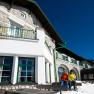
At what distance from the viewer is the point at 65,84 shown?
11.5 m

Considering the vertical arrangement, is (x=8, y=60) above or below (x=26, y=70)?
above

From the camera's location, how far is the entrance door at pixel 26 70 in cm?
1146

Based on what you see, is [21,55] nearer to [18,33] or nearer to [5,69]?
[5,69]

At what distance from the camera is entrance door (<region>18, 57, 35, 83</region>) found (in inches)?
451

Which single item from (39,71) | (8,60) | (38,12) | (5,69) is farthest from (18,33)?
(38,12)

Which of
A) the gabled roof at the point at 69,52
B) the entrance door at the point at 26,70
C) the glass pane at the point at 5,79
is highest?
the gabled roof at the point at 69,52

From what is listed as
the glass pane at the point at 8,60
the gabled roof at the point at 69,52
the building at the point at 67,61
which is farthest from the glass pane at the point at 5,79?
the gabled roof at the point at 69,52

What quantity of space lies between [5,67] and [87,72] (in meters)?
27.1

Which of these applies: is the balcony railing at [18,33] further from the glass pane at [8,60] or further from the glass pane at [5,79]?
the glass pane at [5,79]

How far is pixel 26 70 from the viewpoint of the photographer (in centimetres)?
1166

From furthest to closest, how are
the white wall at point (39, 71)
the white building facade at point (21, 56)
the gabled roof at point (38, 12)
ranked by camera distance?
the gabled roof at point (38, 12) < the white wall at point (39, 71) < the white building facade at point (21, 56)

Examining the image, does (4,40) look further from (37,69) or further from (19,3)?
(19,3)

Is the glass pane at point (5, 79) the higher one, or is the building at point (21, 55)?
the building at point (21, 55)

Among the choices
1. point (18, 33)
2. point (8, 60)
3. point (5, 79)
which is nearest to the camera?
point (5, 79)
